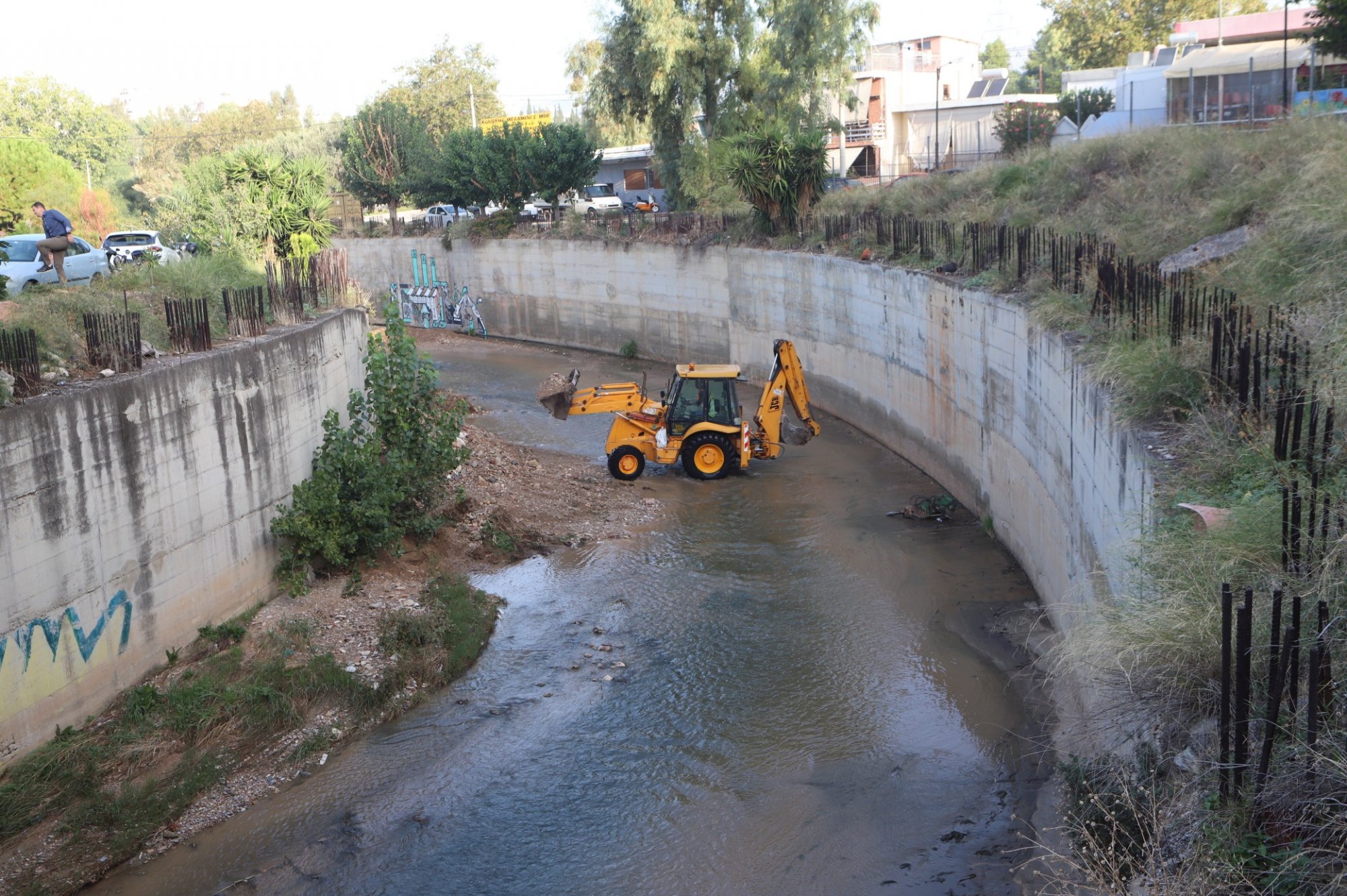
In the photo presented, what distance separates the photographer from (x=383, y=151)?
1756 inches

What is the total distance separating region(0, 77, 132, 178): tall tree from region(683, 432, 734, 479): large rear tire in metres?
64.8

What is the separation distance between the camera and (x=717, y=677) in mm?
11953

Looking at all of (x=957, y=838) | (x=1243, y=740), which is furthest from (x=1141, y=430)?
(x=1243, y=740)

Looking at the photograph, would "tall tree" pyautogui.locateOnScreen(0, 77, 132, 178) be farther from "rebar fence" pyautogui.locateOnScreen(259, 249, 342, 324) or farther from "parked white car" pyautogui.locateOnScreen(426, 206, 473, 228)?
"rebar fence" pyautogui.locateOnScreen(259, 249, 342, 324)

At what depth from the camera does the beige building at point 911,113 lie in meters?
45.0

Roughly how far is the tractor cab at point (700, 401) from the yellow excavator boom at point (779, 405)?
0.53 m

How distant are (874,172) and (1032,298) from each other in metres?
36.5

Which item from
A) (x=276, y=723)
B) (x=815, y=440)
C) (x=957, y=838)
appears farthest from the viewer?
(x=815, y=440)

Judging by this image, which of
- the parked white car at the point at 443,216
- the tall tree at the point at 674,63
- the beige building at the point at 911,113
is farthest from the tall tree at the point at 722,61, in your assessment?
the parked white car at the point at 443,216

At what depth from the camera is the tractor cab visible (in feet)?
61.7

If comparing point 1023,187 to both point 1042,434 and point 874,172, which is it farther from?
point 874,172

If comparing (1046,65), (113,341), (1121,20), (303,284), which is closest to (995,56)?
(1046,65)

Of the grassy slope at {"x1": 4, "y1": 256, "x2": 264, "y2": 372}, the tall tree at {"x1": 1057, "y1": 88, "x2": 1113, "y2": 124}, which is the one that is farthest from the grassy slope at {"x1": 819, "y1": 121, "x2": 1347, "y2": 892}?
the tall tree at {"x1": 1057, "y1": 88, "x2": 1113, "y2": 124}

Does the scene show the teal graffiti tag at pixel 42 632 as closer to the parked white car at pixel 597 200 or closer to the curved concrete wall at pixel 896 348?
the curved concrete wall at pixel 896 348
